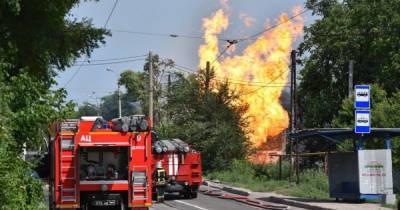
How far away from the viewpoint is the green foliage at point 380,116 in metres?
29.0

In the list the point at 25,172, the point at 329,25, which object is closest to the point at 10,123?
the point at 25,172

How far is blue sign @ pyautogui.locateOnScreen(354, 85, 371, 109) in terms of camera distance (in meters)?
22.4

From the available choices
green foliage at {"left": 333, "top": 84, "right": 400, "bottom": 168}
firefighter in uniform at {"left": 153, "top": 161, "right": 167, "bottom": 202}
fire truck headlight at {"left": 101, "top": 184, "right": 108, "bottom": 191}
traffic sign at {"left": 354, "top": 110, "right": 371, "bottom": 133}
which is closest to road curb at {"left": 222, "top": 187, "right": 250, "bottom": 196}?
green foliage at {"left": 333, "top": 84, "right": 400, "bottom": 168}

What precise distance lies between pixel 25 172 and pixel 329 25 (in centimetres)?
3924

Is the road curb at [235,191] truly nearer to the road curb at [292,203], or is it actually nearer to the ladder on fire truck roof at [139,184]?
the road curb at [292,203]

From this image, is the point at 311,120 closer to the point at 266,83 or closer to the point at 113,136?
the point at 266,83

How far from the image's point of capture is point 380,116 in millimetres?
32656

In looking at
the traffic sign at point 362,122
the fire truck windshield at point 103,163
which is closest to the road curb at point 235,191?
the traffic sign at point 362,122

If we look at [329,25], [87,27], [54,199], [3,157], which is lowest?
[54,199]

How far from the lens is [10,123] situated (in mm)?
9703

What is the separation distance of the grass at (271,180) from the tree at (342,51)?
7.87m

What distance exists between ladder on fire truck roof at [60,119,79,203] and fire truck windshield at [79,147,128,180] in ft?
1.17

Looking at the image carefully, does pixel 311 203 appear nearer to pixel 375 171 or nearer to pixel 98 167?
pixel 375 171

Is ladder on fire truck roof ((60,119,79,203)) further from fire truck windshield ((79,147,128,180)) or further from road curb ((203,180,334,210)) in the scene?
road curb ((203,180,334,210))
